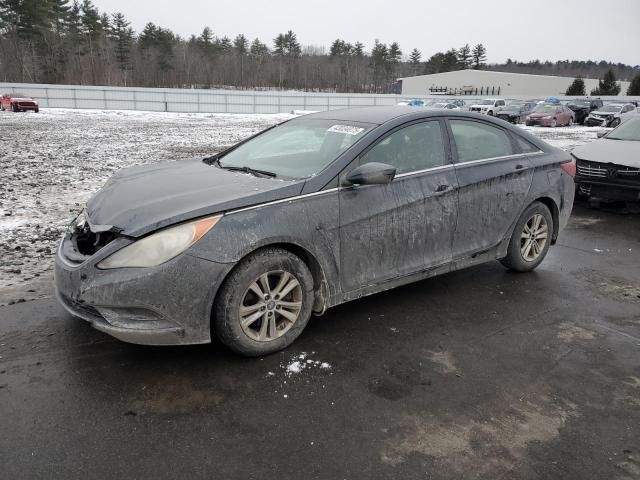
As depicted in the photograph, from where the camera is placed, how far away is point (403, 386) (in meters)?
3.16

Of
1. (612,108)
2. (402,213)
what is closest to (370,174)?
(402,213)

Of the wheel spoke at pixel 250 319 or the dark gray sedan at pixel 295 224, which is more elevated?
the dark gray sedan at pixel 295 224

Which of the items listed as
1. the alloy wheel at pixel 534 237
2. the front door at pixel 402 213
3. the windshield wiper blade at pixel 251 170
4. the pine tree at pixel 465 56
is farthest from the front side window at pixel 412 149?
the pine tree at pixel 465 56

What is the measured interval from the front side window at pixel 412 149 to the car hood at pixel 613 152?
5.10 meters

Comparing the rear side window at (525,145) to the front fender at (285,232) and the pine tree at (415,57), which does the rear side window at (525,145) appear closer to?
the front fender at (285,232)

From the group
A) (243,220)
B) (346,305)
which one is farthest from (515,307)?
(243,220)

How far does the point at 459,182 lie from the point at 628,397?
79.0 inches

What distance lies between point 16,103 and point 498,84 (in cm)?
6790

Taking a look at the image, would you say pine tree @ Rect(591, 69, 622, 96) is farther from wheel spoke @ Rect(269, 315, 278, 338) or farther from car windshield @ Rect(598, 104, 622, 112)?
wheel spoke @ Rect(269, 315, 278, 338)

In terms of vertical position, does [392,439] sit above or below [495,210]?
below

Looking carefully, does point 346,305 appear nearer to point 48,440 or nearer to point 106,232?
point 106,232

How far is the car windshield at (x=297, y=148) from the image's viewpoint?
3.85 m

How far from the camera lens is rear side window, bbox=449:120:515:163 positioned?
14.7 ft

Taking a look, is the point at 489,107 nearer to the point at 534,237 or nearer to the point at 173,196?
the point at 534,237
